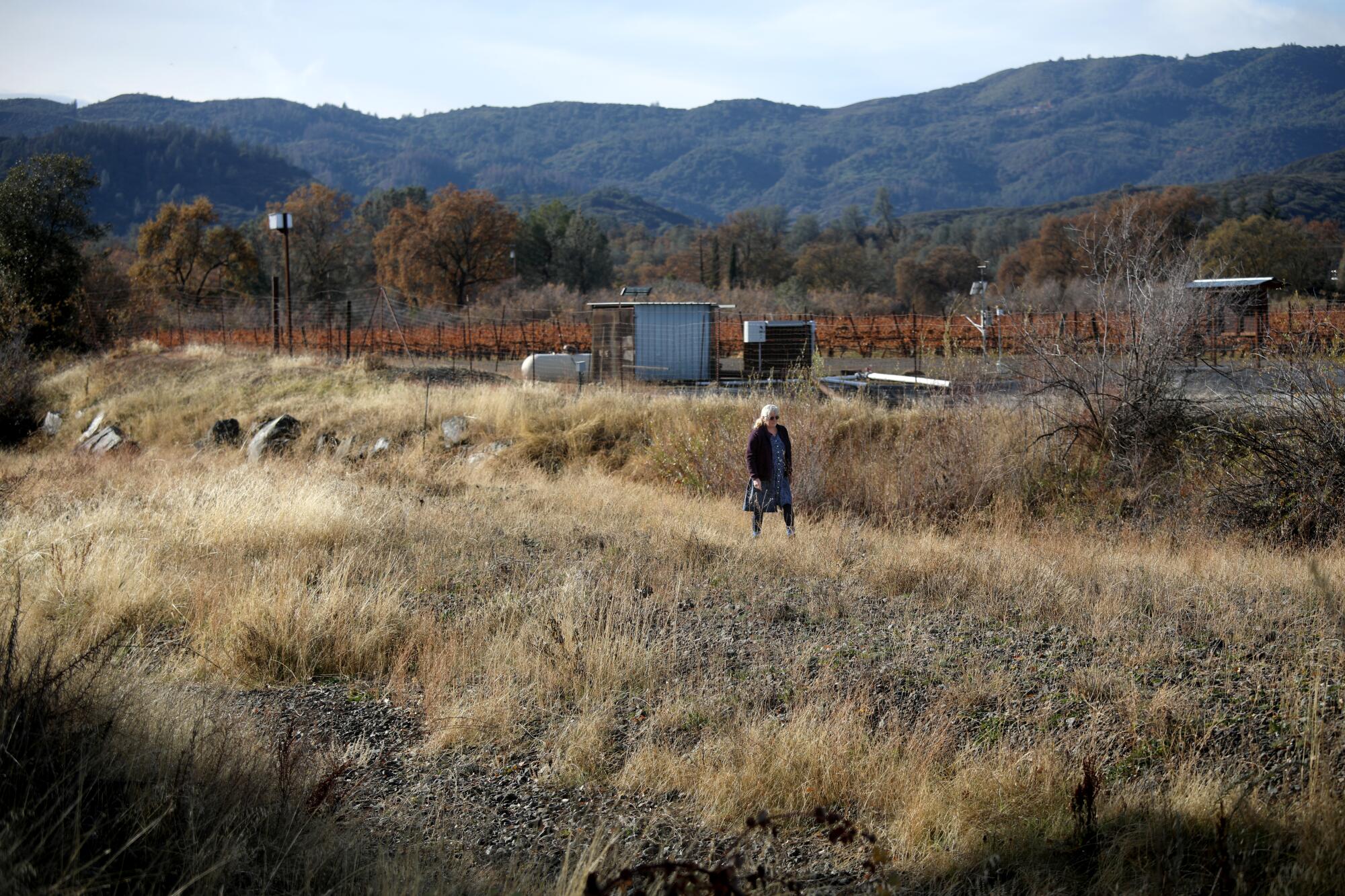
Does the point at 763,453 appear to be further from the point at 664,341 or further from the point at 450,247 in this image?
the point at 450,247

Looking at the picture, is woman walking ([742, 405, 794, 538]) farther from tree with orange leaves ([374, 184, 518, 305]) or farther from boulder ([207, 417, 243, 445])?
tree with orange leaves ([374, 184, 518, 305])

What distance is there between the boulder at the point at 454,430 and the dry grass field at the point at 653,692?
5.66 m

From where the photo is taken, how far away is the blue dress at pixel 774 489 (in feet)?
35.8

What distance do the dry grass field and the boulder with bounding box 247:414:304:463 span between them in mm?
5801

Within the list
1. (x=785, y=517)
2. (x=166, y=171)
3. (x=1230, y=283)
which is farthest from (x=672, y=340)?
(x=166, y=171)

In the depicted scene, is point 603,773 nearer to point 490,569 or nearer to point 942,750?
point 942,750

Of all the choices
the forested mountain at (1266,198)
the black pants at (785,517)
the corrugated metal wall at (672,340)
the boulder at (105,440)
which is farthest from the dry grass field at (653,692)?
the forested mountain at (1266,198)

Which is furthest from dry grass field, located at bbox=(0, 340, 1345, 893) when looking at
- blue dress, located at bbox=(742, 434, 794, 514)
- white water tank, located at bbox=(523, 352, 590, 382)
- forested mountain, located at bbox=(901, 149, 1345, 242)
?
forested mountain, located at bbox=(901, 149, 1345, 242)

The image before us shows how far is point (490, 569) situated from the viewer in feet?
27.8

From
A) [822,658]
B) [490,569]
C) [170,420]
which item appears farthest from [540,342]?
[822,658]

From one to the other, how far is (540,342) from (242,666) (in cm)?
3075

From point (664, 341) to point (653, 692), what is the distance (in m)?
19.1

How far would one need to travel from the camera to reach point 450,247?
64000mm

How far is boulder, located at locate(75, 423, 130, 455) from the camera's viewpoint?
64.0 feet
